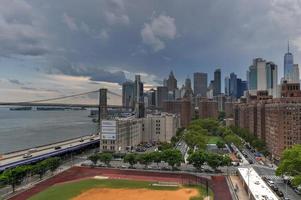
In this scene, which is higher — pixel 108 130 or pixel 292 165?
pixel 108 130

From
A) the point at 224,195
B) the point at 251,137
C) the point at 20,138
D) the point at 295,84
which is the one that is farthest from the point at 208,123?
the point at 224,195

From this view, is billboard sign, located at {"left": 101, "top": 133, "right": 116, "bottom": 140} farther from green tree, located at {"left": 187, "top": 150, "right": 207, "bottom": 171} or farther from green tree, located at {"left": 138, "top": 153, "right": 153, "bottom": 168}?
green tree, located at {"left": 187, "top": 150, "right": 207, "bottom": 171}

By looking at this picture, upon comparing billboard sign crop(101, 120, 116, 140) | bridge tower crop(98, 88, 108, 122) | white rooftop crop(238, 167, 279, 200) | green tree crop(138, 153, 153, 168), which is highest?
bridge tower crop(98, 88, 108, 122)

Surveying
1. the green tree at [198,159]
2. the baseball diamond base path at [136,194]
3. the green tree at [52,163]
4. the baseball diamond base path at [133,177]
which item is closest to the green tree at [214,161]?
the green tree at [198,159]

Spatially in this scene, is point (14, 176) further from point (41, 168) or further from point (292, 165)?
point (292, 165)

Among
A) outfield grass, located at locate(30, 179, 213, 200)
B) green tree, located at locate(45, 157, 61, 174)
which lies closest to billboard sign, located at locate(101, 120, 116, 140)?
green tree, located at locate(45, 157, 61, 174)

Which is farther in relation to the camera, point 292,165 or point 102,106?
point 102,106

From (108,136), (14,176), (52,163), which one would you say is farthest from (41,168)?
(108,136)
